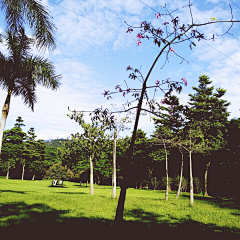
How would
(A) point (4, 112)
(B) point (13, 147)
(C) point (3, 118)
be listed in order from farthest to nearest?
(B) point (13, 147), (A) point (4, 112), (C) point (3, 118)

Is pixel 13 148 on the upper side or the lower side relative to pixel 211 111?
lower

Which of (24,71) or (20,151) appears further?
(20,151)

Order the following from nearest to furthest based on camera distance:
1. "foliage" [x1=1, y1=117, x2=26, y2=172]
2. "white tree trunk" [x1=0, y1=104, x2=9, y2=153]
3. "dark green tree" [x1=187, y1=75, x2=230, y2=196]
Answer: "white tree trunk" [x1=0, y1=104, x2=9, y2=153]
"dark green tree" [x1=187, y1=75, x2=230, y2=196]
"foliage" [x1=1, y1=117, x2=26, y2=172]

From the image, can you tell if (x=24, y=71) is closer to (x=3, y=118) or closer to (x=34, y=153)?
(x=3, y=118)

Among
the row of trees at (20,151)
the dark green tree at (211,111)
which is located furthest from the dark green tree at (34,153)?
the dark green tree at (211,111)

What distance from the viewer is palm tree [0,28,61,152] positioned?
13648 millimetres

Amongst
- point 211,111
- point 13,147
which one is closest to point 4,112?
point 211,111

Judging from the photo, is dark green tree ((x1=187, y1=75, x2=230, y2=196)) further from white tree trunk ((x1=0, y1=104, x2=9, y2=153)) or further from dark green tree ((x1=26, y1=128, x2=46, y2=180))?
dark green tree ((x1=26, y1=128, x2=46, y2=180))

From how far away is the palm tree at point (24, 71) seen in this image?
13.6 metres

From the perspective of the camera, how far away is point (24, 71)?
1390cm

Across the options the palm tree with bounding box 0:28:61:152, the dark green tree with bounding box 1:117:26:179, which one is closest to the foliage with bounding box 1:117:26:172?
the dark green tree with bounding box 1:117:26:179

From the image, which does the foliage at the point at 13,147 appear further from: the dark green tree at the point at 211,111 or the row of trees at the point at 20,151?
the dark green tree at the point at 211,111

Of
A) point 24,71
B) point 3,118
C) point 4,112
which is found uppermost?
point 24,71

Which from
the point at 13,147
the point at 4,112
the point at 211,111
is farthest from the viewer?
the point at 13,147
